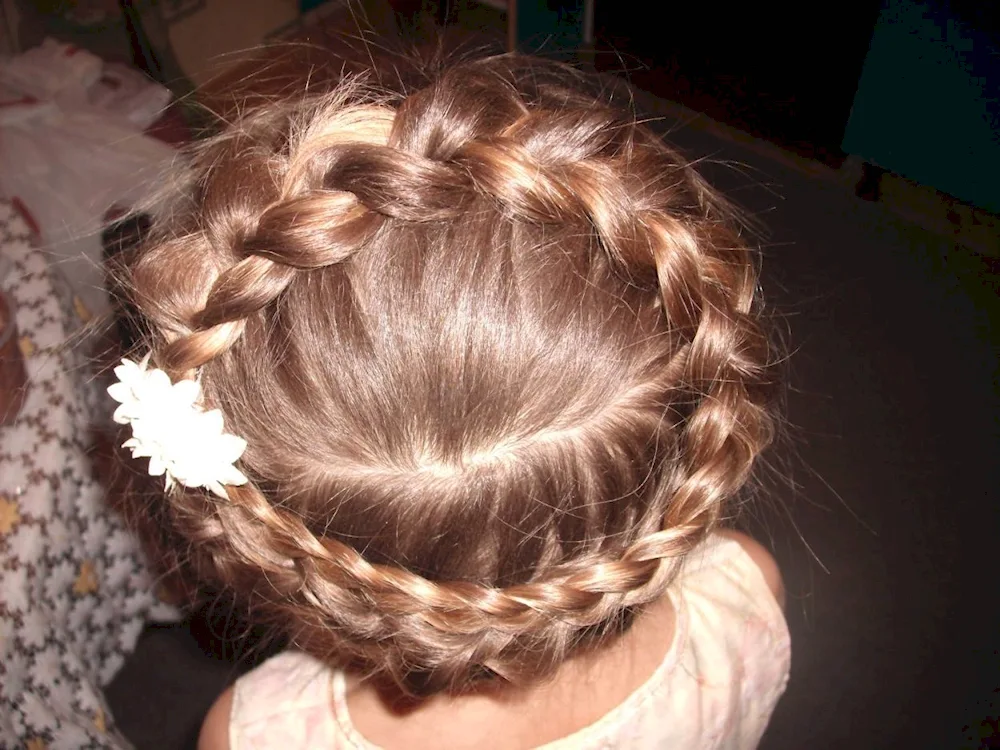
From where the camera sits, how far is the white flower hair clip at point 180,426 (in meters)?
0.57

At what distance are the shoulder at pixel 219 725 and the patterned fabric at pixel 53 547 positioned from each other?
350 mm

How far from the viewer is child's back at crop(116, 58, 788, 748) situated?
0.53 m

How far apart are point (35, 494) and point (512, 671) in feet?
2.64

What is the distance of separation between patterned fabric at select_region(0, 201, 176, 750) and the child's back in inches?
20.4

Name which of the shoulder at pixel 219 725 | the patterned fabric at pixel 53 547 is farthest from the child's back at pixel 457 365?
the patterned fabric at pixel 53 547

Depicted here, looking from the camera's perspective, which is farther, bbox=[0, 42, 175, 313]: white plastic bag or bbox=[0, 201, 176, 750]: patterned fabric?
bbox=[0, 42, 175, 313]: white plastic bag

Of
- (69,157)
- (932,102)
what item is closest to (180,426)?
(69,157)

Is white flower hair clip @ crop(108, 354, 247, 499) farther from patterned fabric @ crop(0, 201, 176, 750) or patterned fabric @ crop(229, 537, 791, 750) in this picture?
patterned fabric @ crop(0, 201, 176, 750)

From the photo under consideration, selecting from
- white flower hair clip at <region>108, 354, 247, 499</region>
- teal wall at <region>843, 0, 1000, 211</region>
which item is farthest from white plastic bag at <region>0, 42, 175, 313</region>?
teal wall at <region>843, 0, 1000, 211</region>

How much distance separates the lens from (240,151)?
672 mm

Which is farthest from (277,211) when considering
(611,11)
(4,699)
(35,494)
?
(611,11)

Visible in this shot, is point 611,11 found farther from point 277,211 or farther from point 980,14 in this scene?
point 277,211

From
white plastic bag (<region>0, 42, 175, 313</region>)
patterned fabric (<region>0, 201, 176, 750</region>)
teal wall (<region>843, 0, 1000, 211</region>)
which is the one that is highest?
teal wall (<region>843, 0, 1000, 211</region>)

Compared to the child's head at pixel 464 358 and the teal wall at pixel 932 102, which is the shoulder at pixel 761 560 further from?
the teal wall at pixel 932 102
